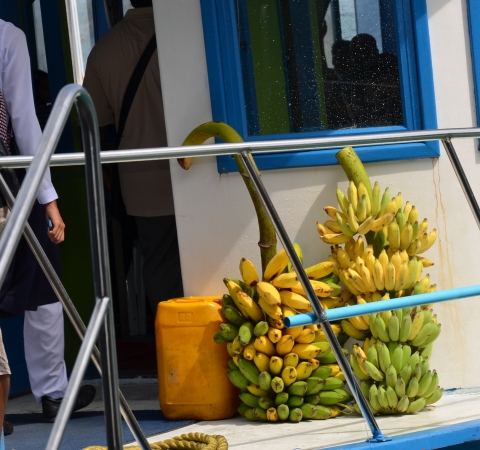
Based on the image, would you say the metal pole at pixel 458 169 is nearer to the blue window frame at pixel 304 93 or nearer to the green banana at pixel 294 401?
the blue window frame at pixel 304 93

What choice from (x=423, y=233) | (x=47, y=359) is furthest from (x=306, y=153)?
(x=47, y=359)

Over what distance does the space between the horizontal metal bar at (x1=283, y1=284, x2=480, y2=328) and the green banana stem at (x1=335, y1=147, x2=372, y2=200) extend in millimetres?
652

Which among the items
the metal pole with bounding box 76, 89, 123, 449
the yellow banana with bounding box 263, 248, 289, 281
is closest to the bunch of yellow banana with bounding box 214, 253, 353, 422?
the yellow banana with bounding box 263, 248, 289, 281

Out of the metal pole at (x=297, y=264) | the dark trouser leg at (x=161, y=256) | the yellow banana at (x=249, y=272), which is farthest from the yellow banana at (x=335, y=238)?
the dark trouser leg at (x=161, y=256)

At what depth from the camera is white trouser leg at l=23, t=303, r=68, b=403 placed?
3652 millimetres

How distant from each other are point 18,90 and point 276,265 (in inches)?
47.4

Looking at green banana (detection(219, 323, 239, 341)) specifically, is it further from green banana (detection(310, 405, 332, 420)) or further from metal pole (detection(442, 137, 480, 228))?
metal pole (detection(442, 137, 480, 228))

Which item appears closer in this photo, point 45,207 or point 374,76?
point 45,207

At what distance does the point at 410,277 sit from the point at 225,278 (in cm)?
78

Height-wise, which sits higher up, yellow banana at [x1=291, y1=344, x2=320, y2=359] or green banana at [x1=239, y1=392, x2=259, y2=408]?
yellow banana at [x1=291, y1=344, x2=320, y2=359]

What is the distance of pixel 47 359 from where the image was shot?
3.67 meters

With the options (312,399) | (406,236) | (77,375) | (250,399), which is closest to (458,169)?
(406,236)

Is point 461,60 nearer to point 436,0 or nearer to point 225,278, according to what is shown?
point 436,0

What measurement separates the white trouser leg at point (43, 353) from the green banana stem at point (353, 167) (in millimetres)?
1365
